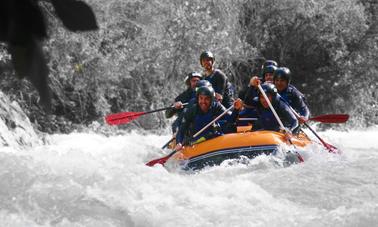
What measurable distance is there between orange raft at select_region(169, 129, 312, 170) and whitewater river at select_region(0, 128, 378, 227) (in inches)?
4.7

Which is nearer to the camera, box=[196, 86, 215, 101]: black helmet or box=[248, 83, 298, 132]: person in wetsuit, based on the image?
box=[196, 86, 215, 101]: black helmet

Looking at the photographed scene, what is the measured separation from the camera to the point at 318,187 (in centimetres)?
586

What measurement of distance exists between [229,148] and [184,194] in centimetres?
175

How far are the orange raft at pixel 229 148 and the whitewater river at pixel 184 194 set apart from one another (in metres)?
0.12

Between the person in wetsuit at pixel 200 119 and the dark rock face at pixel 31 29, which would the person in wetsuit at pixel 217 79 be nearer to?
the person in wetsuit at pixel 200 119

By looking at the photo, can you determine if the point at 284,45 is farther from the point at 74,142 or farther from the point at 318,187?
the point at 318,187

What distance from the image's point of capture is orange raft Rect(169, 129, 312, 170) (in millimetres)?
6977

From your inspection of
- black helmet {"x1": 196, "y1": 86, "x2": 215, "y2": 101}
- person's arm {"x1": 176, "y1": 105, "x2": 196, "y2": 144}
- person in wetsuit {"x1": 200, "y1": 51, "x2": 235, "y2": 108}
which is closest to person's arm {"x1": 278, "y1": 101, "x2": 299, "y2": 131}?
black helmet {"x1": 196, "y1": 86, "x2": 215, "y2": 101}

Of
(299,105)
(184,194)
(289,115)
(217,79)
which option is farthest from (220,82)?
(184,194)

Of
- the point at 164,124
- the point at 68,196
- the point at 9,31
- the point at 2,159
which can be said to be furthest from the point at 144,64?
the point at 9,31

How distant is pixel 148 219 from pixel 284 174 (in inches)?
85.8

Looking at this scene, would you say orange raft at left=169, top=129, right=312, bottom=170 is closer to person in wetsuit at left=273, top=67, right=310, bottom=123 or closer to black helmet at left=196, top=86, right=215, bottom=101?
black helmet at left=196, top=86, right=215, bottom=101

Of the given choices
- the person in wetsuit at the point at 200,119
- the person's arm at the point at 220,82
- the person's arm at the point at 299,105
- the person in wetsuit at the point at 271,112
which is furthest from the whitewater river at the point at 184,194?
the person's arm at the point at 220,82

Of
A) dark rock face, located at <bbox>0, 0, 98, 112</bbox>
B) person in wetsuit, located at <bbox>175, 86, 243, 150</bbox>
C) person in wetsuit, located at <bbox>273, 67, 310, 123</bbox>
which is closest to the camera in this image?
dark rock face, located at <bbox>0, 0, 98, 112</bbox>
